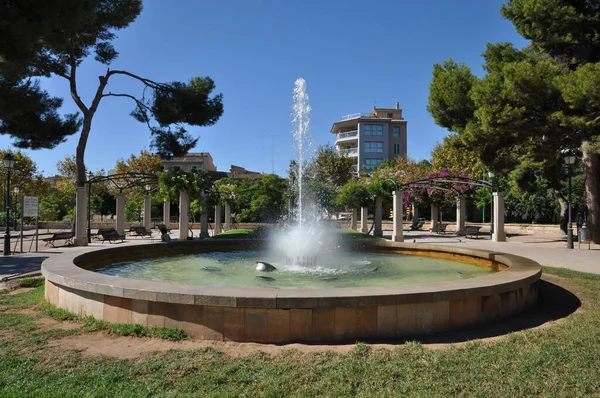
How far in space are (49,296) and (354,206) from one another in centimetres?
2091

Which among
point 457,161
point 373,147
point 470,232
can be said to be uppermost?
point 373,147

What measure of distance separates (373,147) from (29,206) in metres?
50.4

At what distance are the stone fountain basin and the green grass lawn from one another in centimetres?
37

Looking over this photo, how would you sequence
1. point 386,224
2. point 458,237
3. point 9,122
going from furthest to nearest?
point 386,224 < point 458,237 < point 9,122

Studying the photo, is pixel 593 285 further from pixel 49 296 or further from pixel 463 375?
pixel 49 296

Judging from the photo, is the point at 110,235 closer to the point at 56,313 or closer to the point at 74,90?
the point at 74,90

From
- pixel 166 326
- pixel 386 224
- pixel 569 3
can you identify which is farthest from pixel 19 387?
pixel 386 224

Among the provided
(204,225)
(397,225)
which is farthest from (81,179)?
(397,225)

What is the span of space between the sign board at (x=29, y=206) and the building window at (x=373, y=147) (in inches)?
1950

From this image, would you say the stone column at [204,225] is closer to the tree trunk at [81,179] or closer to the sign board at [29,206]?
the tree trunk at [81,179]

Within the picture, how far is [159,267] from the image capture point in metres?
9.88

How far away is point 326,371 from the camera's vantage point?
3830mm

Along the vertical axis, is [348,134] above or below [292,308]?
above

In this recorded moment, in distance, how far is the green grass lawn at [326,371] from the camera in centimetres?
342
